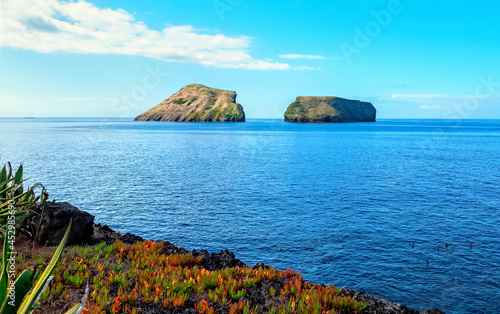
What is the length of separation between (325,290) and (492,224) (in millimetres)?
25033

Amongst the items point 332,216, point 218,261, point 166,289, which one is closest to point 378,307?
point 218,261

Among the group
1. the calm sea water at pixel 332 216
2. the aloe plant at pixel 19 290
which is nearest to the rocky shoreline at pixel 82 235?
the calm sea water at pixel 332 216

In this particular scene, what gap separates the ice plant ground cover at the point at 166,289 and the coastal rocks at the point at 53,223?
717 millimetres

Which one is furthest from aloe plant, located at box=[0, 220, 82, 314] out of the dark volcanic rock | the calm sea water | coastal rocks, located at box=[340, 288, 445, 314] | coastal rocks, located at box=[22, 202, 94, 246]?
the calm sea water

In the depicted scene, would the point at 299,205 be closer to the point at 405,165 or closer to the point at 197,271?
the point at 197,271

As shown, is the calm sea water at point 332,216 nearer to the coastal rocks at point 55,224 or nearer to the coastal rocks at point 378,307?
the coastal rocks at point 378,307

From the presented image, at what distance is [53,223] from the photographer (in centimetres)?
1430

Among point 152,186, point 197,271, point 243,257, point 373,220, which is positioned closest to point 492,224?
point 373,220

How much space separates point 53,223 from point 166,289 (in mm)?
6957

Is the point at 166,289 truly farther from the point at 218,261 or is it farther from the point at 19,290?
the point at 19,290

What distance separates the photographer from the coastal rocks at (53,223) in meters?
14.3

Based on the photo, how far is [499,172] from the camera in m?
56.5

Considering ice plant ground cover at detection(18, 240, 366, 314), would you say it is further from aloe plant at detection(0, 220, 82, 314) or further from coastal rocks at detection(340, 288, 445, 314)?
aloe plant at detection(0, 220, 82, 314)

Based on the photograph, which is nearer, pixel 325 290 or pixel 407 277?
pixel 325 290
